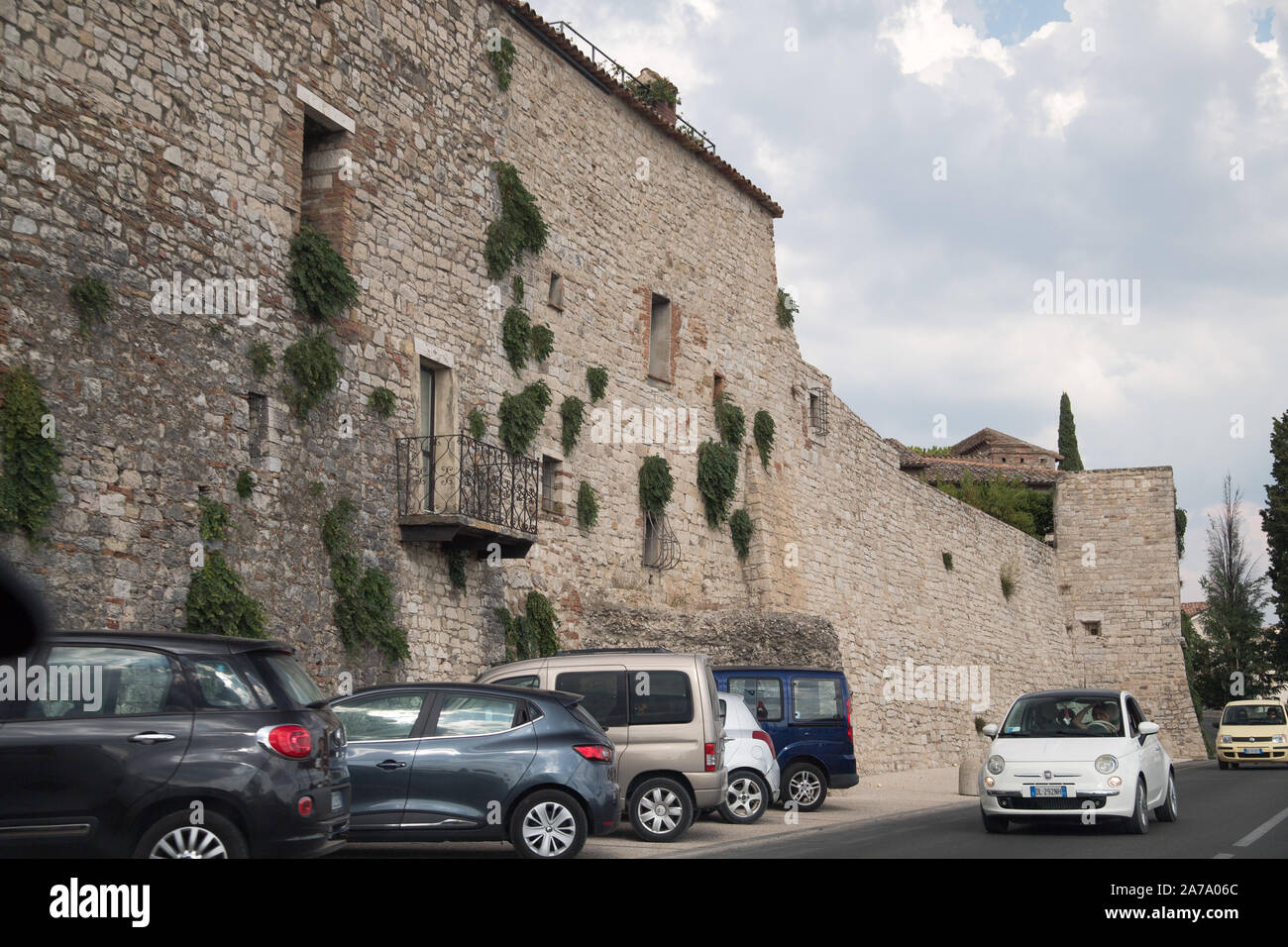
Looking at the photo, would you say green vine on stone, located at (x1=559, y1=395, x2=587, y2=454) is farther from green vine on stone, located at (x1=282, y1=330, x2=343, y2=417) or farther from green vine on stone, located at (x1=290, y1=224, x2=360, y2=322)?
green vine on stone, located at (x1=282, y1=330, x2=343, y2=417)

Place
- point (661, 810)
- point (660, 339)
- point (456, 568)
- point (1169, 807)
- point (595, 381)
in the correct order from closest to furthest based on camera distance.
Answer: point (661, 810)
point (1169, 807)
point (456, 568)
point (595, 381)
point (660, 339)

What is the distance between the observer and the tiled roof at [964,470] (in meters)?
49.5

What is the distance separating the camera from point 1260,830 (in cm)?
1322

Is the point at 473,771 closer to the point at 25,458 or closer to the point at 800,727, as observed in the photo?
the point at 25,458

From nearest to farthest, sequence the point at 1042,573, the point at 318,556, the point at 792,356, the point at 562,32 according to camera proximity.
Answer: the point at 318,556, the point at 562,32, the point at 792,356, the point at 1042,573

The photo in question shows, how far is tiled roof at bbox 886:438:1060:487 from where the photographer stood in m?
49.5

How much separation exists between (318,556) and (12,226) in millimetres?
4822

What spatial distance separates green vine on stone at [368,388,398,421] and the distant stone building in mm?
42

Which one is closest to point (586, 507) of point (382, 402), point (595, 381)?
point (595, 381)

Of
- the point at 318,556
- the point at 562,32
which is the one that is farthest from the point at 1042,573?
the point at 318,556

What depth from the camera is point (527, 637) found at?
1817cm

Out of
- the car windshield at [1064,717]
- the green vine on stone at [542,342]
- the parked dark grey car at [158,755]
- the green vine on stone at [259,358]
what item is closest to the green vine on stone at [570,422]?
the green vine on stone at [542,342]

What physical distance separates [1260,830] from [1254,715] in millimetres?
17646
